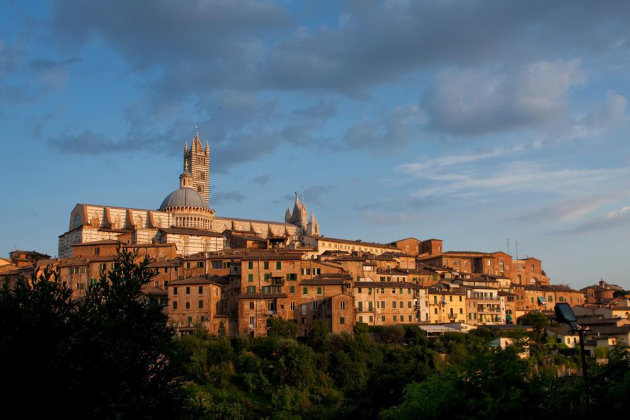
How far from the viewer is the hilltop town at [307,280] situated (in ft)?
197

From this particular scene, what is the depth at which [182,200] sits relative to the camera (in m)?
112

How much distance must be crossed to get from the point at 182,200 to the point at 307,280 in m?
54.6

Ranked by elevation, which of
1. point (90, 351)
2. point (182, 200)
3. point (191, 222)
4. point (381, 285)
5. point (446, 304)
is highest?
point (182, 200)

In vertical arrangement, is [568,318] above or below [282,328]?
below

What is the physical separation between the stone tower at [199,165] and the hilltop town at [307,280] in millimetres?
31850

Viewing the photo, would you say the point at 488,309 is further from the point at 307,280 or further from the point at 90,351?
the point at 90,351

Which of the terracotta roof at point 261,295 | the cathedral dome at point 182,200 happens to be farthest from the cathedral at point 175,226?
the terracotta roof at point 261,295

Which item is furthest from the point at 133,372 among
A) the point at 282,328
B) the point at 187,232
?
the point at 187,232

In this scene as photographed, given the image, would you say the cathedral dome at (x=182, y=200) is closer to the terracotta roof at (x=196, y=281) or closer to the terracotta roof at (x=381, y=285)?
the terracotta roof at (x=196, y=281)

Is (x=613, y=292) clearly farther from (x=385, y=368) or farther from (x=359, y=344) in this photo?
(x=385, y=368)

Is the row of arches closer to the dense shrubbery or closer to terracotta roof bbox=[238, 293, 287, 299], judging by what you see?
terracotta roof bbox=[238, 293, 287, 299]

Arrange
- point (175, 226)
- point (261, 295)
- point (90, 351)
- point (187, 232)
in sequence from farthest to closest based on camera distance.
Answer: point (175, 226) → point (187, 232) → point (261, 295) → point (90, 351)

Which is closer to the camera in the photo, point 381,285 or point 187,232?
point 381,285

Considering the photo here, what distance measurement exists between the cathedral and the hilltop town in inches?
7.1
